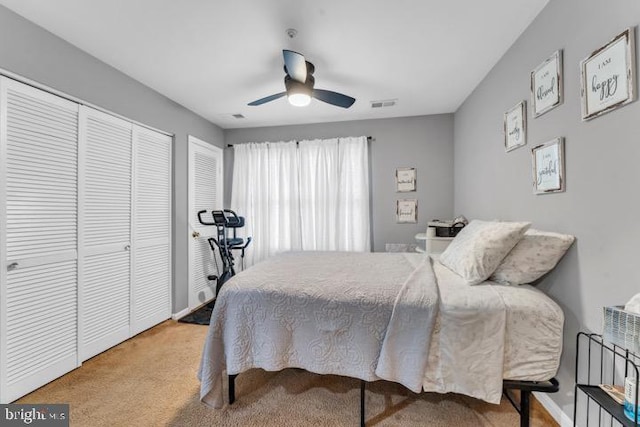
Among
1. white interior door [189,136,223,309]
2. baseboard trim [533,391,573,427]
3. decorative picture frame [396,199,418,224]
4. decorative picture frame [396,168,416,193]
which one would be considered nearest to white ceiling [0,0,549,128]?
white interior door [189,136,223,309]

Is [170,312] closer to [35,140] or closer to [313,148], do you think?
[35,140]

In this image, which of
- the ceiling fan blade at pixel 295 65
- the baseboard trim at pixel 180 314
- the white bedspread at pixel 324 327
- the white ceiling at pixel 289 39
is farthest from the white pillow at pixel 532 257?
the baseboard trim at pixel 180 314

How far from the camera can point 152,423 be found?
1635mm

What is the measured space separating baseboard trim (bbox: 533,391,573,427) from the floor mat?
3.07 metres

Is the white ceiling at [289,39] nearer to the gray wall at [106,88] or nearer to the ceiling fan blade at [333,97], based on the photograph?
the gray wall at [106,88]

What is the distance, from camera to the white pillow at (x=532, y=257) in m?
1.51

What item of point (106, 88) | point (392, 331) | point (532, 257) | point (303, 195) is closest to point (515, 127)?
point (532, 257)

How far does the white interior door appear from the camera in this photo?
3.50 m

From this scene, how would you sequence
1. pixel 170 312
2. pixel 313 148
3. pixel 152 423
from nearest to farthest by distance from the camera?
pixel 152 423 → pixel 170 312 → pixel 313 148

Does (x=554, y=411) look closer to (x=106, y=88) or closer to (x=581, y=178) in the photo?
(x=581, y=178)

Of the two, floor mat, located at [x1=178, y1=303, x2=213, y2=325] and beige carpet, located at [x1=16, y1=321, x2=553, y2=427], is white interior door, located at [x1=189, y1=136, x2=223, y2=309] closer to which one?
floor mat, located at [x1=178, y1=303, x2=213, y2=325]

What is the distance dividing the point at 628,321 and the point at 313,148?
11.6 feet

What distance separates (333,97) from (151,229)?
7.77 ft

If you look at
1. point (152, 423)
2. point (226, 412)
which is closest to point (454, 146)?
point (226, 412)
